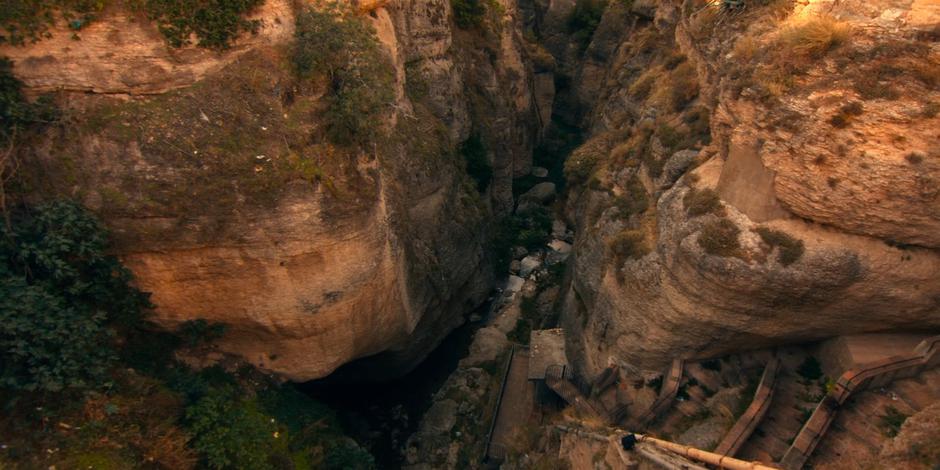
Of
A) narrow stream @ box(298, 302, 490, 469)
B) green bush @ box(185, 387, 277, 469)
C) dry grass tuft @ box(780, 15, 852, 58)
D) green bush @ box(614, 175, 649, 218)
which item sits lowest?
narrow stream @ box(298, 302, 490, 469)

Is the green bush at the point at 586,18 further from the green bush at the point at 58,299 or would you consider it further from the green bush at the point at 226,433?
the green bush at the point at 58,299

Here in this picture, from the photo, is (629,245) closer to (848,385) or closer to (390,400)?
(848,385)

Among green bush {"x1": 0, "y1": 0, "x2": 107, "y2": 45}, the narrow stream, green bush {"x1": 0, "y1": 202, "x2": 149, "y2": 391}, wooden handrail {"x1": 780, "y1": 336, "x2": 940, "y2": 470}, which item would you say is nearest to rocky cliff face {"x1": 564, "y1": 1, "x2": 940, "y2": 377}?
wooden handrail {"x1": 780, "y1": 336, "x2": 940, "y2": 470}

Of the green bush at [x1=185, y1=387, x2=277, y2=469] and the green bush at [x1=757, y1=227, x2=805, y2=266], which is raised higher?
the green bush at [x1=757, y1=227, x2=805, y2=266]

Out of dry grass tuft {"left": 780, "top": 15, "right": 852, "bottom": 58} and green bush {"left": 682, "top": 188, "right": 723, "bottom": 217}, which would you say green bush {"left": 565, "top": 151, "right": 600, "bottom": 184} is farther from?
dry grass tuft {"left": 780, "top": 15, "right": 852, "bottom": 58}

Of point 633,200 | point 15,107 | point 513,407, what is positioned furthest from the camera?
point 513,407

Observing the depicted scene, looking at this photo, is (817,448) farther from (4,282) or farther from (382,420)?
(4,282)

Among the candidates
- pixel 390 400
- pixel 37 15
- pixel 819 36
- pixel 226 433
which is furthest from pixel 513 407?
pixel 37 15

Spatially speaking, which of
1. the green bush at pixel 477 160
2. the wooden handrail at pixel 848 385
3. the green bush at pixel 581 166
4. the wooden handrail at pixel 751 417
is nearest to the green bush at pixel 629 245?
the wooden handrail at pixel 751 417
